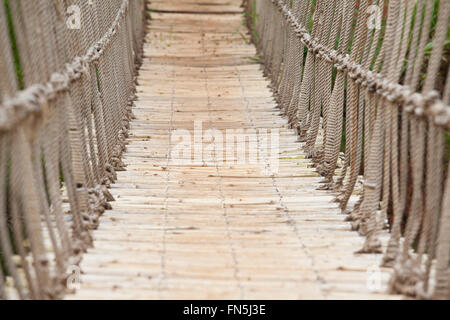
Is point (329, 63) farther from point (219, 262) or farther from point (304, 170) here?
point (219, 262)

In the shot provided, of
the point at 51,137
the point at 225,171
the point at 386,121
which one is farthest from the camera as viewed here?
the point at 225,171

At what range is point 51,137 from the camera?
2.17 meters

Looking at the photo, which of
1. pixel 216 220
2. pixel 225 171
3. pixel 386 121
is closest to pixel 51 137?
pixel 216 220

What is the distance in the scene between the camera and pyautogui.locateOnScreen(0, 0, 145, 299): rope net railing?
1860 millimetres

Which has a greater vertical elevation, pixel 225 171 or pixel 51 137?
pixel 51 137

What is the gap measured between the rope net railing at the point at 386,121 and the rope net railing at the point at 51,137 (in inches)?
36.0

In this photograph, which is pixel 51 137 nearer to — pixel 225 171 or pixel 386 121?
pixel 386 121

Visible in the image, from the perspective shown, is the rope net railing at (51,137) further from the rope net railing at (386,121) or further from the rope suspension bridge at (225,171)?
the rope net railing at (386,121)

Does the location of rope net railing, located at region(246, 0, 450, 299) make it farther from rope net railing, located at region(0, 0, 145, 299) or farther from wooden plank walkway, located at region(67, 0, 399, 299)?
rope net railing, located at region(0, 0, 145, 299)

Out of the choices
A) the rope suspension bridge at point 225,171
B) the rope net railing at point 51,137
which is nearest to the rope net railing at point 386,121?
the rope suspension bridge at point 225,171

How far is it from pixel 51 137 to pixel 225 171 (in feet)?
4.43

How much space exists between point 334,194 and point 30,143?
1.44 metres

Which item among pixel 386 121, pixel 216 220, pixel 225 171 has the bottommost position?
pixel 225 171

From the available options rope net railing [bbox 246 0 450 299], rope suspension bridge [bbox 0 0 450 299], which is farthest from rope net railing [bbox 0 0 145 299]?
rope net railing [bbox 246 0 450 299]
